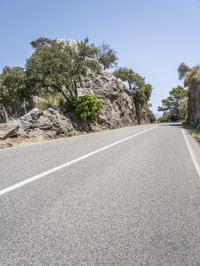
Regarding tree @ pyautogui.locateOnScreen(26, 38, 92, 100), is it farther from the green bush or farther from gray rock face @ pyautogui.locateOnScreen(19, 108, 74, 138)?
gray rock face @ pyautogui.locateOnScreen(19, 108, 74, 138)

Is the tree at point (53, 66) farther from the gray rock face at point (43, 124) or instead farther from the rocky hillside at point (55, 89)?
the gray rock face at point (43, 124)

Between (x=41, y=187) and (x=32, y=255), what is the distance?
112 inches

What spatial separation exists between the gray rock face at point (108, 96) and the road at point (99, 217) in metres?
34.0

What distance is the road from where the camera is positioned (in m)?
3.12

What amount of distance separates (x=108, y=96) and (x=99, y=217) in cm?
4464

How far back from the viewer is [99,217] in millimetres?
4238

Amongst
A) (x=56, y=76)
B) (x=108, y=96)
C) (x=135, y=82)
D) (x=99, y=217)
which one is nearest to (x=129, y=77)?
(x=135, y=82)

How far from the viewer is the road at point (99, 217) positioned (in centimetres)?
312

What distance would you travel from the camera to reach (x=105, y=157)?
10344mm

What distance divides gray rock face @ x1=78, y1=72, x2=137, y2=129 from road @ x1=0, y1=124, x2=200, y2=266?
33956mm

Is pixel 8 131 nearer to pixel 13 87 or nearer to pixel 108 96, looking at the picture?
pixel 13 87

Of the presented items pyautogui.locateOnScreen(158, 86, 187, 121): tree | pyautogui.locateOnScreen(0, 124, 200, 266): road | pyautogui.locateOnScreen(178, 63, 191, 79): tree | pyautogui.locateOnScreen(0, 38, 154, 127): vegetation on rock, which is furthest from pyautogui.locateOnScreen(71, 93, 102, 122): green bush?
pyautogui.locateOnScreen(158, 86, 187, 121): tree

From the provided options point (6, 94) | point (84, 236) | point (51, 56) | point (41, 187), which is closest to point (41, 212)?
point (84, 236)

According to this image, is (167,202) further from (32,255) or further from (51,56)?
(51,56)
